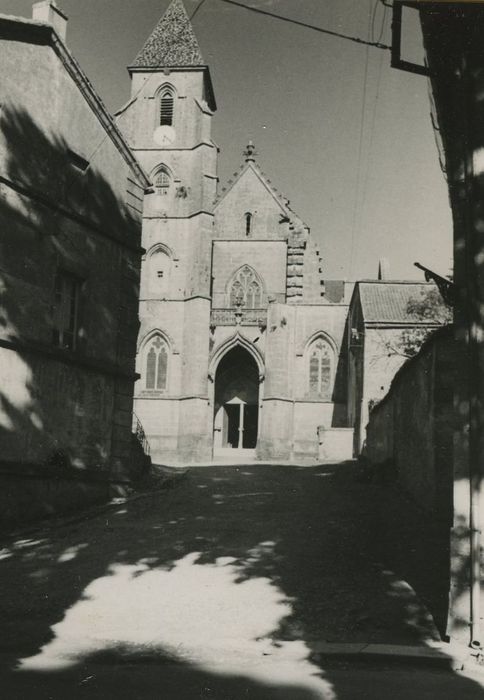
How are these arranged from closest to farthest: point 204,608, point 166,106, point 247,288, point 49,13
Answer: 1. point 204,608
2. point 49,13
3. point 247,288
4. point 166,106

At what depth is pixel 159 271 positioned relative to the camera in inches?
1388

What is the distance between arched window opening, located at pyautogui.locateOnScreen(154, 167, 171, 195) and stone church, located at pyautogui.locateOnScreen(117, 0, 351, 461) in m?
0.06

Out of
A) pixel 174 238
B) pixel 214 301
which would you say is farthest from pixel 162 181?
pixel 214 301

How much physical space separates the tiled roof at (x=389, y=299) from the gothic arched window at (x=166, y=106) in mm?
15422

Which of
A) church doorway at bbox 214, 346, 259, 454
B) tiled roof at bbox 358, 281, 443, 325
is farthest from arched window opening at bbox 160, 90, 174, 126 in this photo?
tiled roof at bbox 358, 281, 443, 325

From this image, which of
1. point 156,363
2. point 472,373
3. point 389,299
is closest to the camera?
point 472,373

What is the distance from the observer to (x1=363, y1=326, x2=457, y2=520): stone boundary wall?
1060 cm

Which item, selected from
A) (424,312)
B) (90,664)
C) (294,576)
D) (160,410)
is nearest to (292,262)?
(160,410)

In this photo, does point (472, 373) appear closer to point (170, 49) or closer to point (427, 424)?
point (427, 424)

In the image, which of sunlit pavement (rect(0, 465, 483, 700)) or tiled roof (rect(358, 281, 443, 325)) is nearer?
sunlit pavement (rect(0, 465, 483, 700))

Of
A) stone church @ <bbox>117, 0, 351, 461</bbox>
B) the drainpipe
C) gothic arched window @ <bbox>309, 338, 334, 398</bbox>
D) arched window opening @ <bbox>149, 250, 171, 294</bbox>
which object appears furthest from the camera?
arched window opening @ <bbox>149, 250, 171, 294</bbox>

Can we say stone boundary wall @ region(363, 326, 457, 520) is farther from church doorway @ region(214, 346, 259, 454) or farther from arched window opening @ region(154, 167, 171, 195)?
arched window opening @ region(154, 167, 171, 195)

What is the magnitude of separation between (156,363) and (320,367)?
823 cm

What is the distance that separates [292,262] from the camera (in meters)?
35.9
